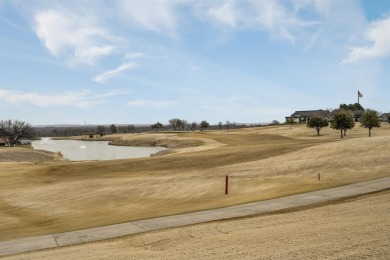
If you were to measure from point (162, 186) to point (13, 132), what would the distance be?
102638 millimetres

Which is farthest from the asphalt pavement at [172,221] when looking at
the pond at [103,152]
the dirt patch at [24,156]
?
the pond at [103,152]

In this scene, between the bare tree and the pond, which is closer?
the pond

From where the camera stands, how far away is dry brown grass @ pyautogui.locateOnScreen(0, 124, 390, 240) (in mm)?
17594

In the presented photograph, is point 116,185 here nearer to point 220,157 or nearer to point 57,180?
point 57,180

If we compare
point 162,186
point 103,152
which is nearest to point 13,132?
point 103,152

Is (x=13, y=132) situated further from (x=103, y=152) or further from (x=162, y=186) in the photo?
(x=162, y=186)

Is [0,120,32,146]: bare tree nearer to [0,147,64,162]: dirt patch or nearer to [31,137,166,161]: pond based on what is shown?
[31,137,166,161]: pond

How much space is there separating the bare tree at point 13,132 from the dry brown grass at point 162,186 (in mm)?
78916

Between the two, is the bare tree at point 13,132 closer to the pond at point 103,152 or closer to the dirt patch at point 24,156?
the pond at point 103,152

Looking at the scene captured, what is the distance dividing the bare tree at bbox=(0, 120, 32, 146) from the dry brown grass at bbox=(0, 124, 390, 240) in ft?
259

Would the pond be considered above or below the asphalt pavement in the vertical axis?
below

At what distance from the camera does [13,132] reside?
114 m

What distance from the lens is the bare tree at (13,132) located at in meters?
109

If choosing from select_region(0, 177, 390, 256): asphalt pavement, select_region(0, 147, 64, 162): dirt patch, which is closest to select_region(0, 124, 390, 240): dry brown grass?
select_region(0, 177, 390, 256): asphalt pavement
